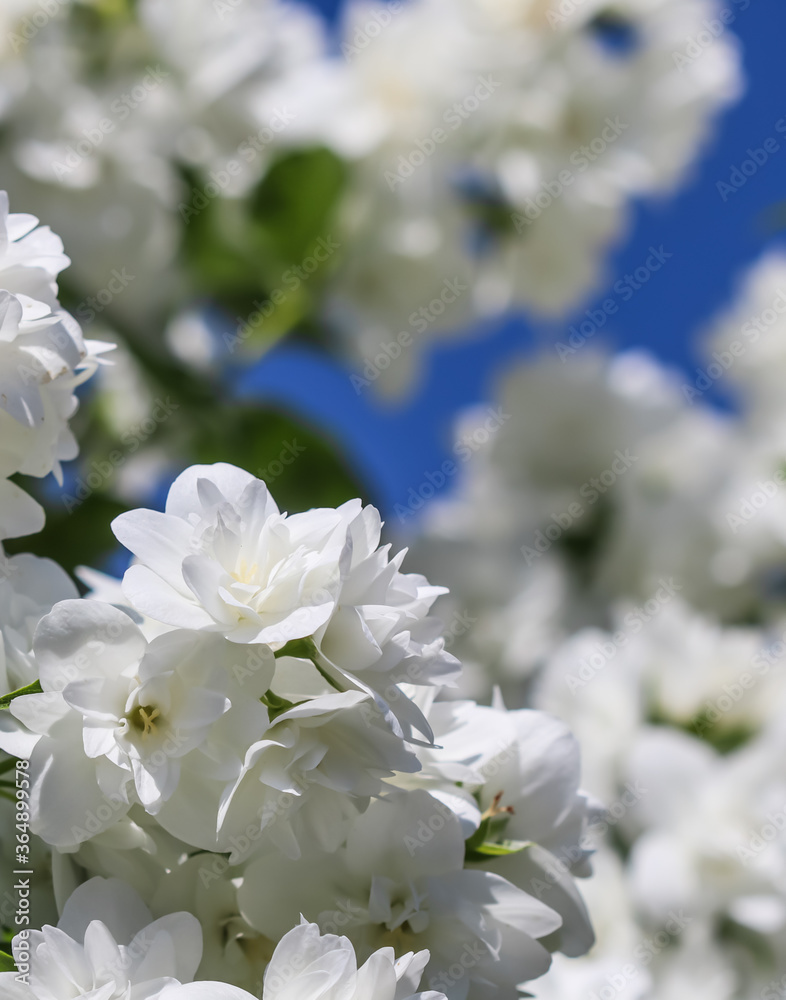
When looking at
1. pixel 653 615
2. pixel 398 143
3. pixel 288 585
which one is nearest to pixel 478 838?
pixel 288 585

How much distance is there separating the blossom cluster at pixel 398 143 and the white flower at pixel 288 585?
1.96 feet

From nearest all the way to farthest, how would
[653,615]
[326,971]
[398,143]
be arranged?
[326,971] < [653,615] < [398,143]

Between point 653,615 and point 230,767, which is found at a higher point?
point 230,767

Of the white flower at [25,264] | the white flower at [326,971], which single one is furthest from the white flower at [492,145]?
the white flower at [326,971]

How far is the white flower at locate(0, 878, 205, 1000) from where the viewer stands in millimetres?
245

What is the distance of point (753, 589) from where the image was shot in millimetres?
1069

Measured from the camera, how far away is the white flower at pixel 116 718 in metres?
0.26

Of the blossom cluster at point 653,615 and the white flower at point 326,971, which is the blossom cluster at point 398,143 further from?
the white flower at point 326,971

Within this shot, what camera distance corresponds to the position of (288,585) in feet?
0.87

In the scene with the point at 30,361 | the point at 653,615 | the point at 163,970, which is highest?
the point at 30,361

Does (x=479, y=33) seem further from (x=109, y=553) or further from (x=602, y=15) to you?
(x=109, y=553)

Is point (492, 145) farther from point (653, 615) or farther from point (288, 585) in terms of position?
point (288, 585)

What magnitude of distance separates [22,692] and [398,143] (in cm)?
83

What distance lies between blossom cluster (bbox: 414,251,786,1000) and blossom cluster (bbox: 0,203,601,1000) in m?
0.18
